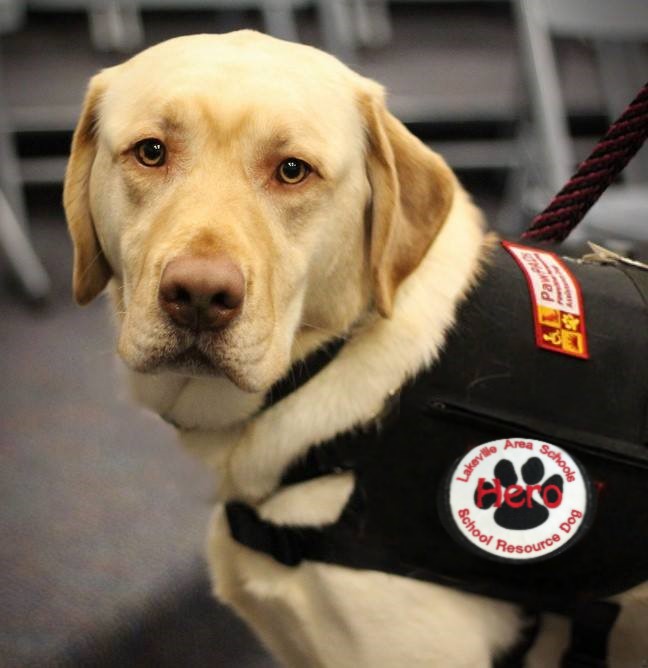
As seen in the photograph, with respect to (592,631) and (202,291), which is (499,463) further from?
(202,291)

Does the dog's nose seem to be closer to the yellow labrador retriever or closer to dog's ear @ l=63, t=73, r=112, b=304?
the yellow labrador retriever

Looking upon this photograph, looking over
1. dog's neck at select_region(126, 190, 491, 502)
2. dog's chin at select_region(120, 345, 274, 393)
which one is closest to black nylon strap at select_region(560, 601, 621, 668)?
dog's neck at select_region(126, 190, 491, 502)

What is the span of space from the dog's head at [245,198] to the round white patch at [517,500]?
0.23 meters

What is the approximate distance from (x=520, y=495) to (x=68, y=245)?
2901mm

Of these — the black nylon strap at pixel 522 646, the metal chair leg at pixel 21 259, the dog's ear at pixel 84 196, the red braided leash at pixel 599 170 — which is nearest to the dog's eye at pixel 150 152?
the dog's ear at pixel 84 196

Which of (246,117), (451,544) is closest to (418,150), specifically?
(246,117)

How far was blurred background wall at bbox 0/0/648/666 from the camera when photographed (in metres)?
1.86

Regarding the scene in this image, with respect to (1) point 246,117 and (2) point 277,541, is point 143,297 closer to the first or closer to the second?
(1) point 246,117

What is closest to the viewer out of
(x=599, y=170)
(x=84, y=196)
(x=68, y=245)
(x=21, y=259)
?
(x=84, y=196)

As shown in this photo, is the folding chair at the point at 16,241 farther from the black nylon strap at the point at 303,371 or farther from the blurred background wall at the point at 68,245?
the black nylon strap at the point at 303,371

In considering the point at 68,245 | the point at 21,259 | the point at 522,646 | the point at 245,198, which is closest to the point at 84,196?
the point at 245,198

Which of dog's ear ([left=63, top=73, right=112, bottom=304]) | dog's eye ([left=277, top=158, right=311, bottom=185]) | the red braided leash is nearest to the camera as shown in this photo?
dog's eye ([left=277, top=158, right=311, bottom=185])

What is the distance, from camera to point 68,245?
367cm

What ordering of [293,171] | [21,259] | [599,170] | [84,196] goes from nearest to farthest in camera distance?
1. [293,171]
2. [84,196]
3. [599,170]
4. [21,259]
